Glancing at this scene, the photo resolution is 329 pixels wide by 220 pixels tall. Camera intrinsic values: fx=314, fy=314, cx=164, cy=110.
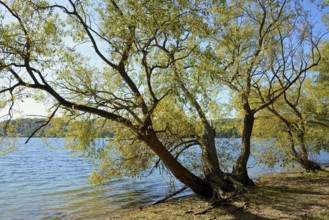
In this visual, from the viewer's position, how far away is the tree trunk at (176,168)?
1186 cm

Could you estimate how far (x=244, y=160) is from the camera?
1549 cm

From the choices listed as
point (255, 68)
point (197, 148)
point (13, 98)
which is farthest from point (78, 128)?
point (255, 68)

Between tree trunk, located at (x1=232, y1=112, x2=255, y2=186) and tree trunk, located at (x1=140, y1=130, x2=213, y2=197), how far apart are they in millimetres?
1782

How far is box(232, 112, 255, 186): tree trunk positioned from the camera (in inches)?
589

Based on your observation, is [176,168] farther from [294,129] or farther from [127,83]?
[294,129]

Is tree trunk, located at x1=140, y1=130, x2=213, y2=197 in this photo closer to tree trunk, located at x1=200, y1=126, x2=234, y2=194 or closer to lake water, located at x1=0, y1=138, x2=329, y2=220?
tree trunk, located at x1=200, y1=126, x2=234, y2=194

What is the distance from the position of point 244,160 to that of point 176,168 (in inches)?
174

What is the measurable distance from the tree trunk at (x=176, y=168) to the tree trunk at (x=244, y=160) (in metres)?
1.78

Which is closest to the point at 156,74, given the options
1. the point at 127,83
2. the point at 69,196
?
the point at 127,83

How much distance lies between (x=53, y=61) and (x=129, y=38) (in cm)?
278

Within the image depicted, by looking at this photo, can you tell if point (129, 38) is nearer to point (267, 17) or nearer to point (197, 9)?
point (197, 9)

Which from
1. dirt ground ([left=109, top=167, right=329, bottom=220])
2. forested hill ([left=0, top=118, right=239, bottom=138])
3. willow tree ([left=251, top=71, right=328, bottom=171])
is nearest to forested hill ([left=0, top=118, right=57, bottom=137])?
forested hill ([left=0, top=118, right=239, bottom=138])

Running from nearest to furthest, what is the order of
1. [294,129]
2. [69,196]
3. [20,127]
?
[20,127] → [69,196] → [294,129]

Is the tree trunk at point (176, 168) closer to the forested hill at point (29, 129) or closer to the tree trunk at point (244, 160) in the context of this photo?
the tree trunk at point (244, 160)
